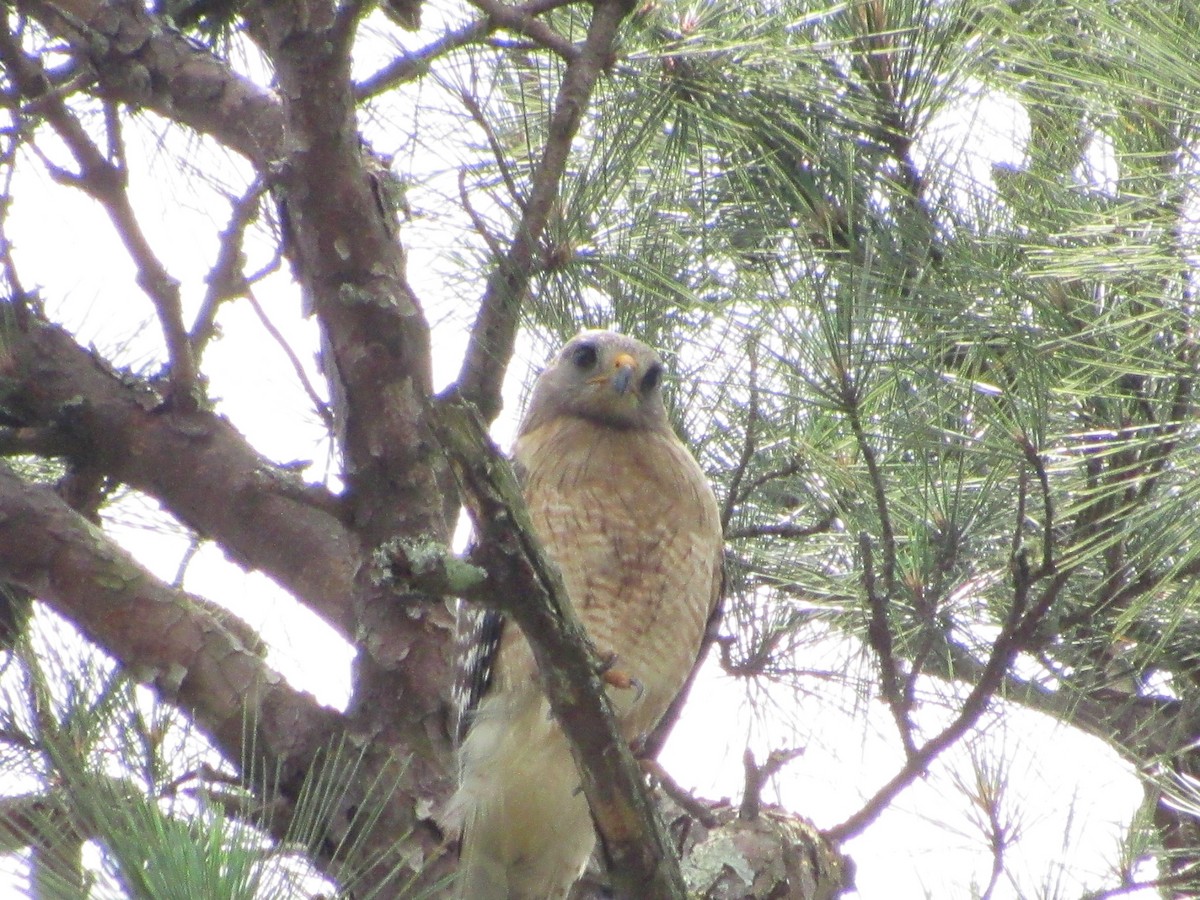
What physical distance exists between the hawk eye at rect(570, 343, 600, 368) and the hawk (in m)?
0.02

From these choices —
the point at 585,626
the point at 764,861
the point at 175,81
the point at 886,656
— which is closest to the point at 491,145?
the point at 175,81

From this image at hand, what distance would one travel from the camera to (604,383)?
3.52 m

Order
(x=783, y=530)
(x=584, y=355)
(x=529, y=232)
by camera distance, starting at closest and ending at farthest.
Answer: (x=529, y=232) → (x=783, y=530) → (x=584, y=355)

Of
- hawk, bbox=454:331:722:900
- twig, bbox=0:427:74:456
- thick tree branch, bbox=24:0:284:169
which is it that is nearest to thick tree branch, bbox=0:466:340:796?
twig, bbox=0:427:74:456

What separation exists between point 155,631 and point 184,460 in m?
0.47

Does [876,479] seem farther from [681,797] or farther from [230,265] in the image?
[230,265]

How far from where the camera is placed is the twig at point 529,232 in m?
2.89

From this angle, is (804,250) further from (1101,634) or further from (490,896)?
(490,896)

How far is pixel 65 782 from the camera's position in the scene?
78.4 inches

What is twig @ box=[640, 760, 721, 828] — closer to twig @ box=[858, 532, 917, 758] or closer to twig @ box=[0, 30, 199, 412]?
twig @ box=[858, 532, 917, 758]

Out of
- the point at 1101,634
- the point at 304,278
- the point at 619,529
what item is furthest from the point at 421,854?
the point at 1101,634

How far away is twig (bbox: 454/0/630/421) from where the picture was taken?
114 inches

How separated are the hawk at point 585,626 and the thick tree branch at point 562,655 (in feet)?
3.04

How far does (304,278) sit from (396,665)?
0.84 meters
